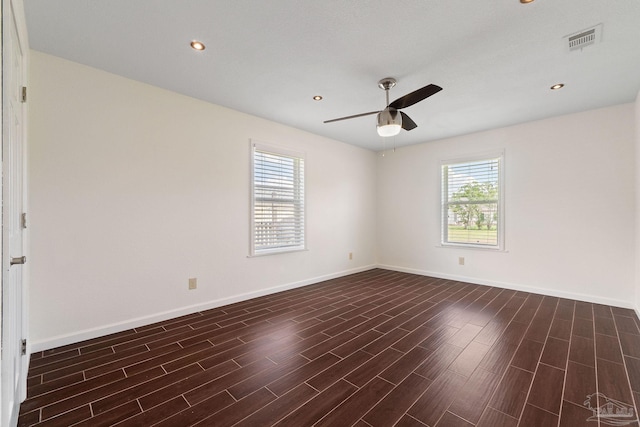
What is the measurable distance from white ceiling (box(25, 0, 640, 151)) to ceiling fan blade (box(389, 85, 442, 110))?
30 cm

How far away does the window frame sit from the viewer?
14.2 feet

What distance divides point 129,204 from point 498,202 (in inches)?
201

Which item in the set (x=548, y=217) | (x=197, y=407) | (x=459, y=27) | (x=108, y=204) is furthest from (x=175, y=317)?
(x=548, y=217)

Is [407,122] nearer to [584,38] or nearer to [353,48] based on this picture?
[353,48]

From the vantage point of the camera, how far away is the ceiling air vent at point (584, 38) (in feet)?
6.71

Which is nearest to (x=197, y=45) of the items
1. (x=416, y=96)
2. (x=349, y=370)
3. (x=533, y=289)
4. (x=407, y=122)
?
(x=416, y=96)

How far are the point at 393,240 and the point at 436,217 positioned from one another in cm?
102

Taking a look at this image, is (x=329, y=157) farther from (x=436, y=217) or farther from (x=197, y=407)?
(x=197, y=407)

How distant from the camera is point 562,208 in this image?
3.82m

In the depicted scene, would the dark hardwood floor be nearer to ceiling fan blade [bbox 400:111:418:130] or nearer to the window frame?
the window frame

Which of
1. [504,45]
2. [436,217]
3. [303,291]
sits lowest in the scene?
[303,291]

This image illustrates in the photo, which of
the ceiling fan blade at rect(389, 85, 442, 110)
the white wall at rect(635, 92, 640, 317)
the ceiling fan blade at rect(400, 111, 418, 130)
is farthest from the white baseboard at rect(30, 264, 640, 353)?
the ceiling fan blade at rect(389, 85, 442, 110)

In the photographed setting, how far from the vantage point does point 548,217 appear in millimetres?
3924

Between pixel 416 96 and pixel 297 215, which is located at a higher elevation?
pixel 416 96
